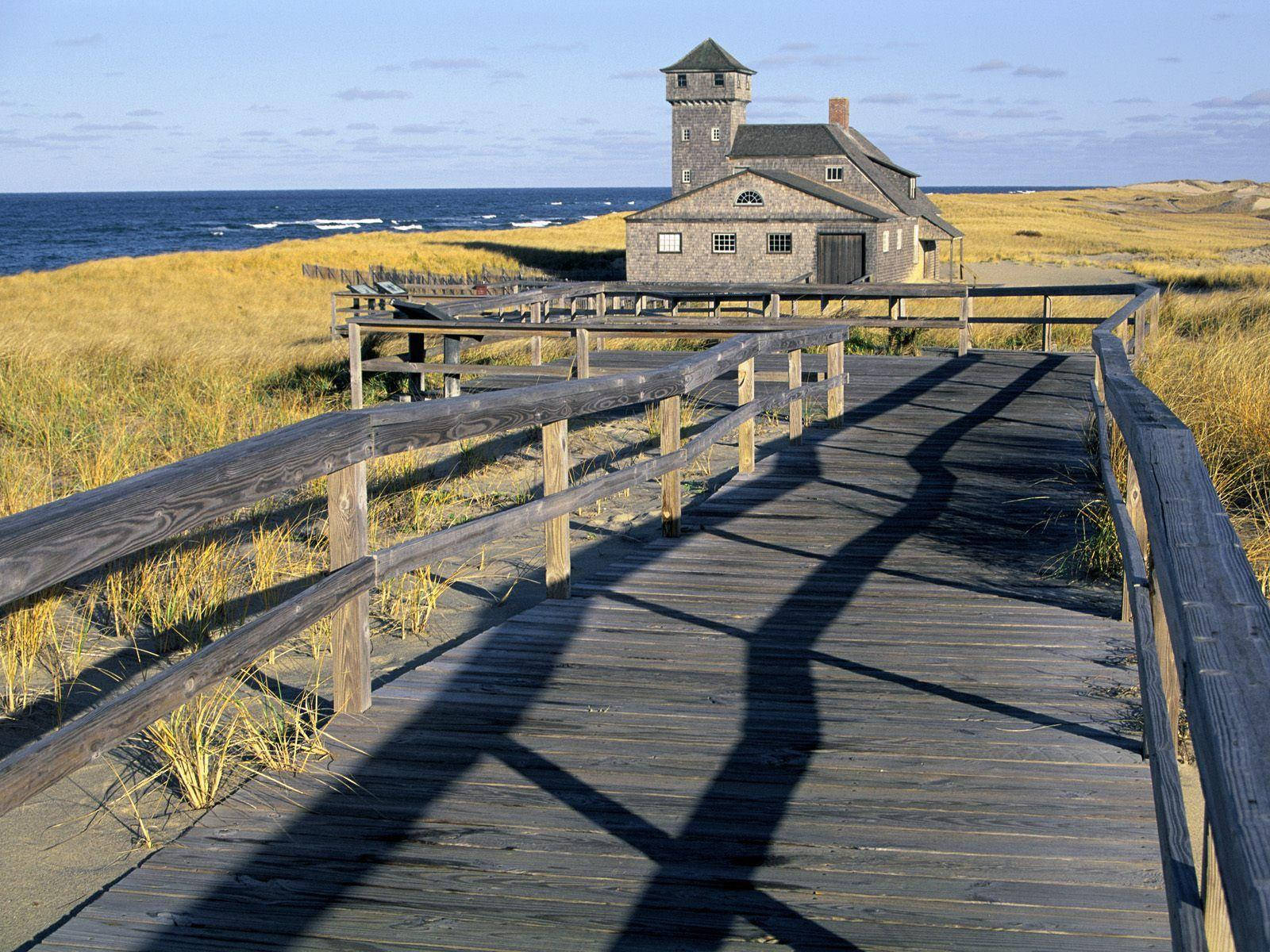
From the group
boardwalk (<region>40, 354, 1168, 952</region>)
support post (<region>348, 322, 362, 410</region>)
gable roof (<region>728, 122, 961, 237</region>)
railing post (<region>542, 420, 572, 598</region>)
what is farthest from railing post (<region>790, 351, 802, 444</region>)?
gable roof (<region>728, 122, 961, 237</region>)

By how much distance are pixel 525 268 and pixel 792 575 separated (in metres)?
55.0

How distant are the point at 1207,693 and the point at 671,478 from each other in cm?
567

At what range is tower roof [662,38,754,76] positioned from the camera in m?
55.2

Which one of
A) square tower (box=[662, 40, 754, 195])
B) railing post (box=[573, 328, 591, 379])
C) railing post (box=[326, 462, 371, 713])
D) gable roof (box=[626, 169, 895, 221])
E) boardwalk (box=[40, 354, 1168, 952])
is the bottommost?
boardwalk (box=[40, 354, 1168, 952])

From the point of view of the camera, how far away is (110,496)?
292 cm

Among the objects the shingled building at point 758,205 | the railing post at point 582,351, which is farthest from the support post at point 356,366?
the shingled building at point 758,205

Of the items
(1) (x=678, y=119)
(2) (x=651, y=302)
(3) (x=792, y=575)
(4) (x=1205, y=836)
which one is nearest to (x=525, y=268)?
(1) (x=678, y=119)

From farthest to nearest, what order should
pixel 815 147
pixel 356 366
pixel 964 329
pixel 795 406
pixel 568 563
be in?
pixel 815 147 < pixel 964 329 < pixel 356 366 < pixel 795 406 < pixel 568 563

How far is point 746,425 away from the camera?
893 centimetres

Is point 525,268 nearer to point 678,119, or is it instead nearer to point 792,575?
point 678,119

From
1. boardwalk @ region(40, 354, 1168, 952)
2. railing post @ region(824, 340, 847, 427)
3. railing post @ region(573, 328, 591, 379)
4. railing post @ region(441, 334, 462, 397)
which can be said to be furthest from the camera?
railing post @ region(441, 334, 462, 397)

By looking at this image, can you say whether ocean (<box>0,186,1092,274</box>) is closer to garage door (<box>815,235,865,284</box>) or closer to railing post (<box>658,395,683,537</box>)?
garage door (<box>815,235,865,284</box>)

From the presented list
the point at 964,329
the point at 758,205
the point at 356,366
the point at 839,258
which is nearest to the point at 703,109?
the point at 758,205

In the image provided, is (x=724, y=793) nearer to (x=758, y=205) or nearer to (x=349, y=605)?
(x=349, y=605)
